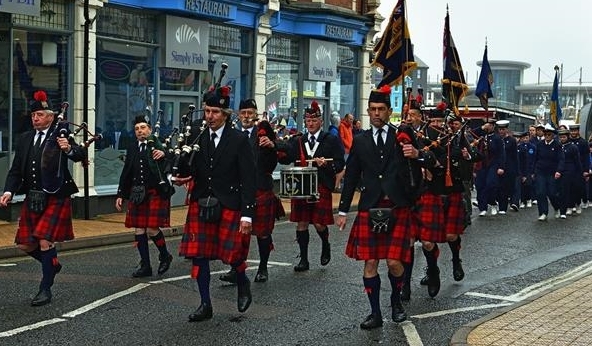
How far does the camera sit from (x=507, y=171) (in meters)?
18.3

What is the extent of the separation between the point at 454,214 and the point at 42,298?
430 cm

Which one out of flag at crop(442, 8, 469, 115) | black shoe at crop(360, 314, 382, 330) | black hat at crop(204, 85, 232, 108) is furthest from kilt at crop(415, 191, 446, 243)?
flag at crop(442, 8, 469, 115)

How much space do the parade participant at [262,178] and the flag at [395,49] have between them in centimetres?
214

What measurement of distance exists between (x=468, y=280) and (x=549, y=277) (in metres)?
1.15

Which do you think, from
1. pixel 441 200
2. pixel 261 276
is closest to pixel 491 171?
pixel 441 200

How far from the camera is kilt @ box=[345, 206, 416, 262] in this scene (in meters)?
7.19

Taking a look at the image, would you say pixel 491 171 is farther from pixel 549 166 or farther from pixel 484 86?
pixel 484 86

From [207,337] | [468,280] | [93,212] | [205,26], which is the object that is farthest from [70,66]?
[207,337]

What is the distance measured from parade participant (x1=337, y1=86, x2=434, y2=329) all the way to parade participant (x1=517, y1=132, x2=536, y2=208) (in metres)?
12.9

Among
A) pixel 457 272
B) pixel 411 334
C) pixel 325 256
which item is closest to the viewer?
pixel 411 334

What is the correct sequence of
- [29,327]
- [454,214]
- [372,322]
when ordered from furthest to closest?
1. [454,214]
2. [372,322]
3. [29,327]

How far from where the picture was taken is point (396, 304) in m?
7.42

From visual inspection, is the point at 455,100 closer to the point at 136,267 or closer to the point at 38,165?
the point at 136,267

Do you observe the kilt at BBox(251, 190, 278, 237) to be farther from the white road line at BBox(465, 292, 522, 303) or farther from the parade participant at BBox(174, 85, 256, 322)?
the white road line at BBox(465, 292, 522, 303)
